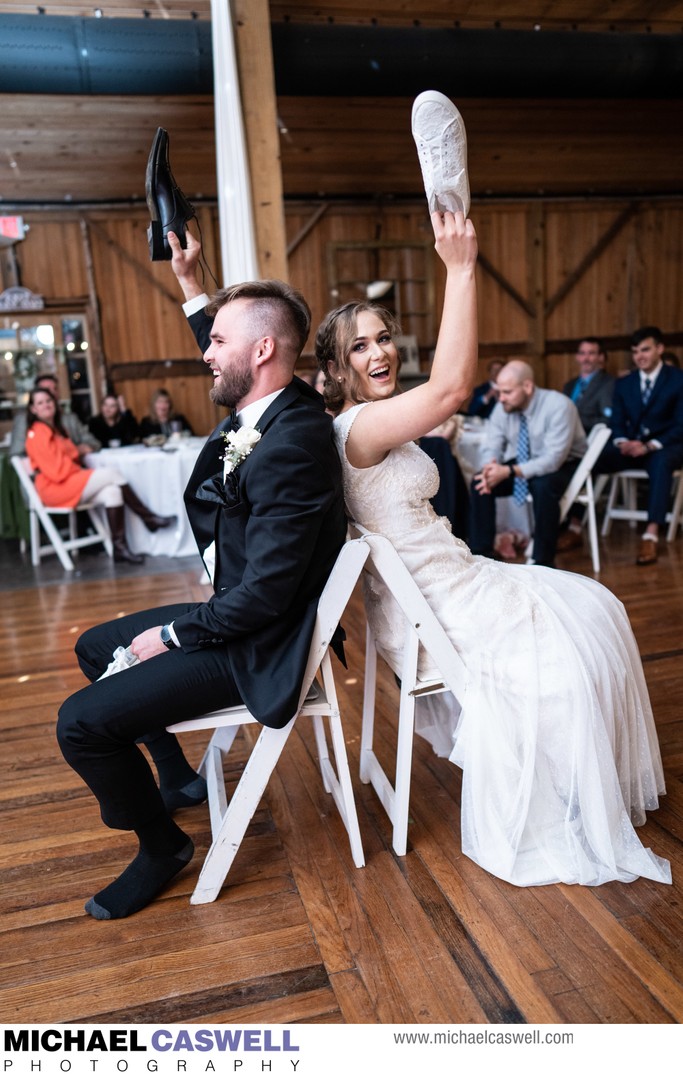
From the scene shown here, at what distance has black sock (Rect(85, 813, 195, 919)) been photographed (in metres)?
1.86

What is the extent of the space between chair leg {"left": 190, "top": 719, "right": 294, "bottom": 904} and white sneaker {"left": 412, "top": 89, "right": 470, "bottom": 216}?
1.17 m

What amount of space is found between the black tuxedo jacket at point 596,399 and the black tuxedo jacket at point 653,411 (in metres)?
1.31

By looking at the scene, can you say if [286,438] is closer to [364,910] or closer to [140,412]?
[364,910]

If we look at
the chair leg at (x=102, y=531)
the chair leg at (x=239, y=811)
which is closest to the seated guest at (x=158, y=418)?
the chair leg at (x=102, y=531)

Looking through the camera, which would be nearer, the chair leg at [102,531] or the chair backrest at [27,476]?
the chair backrest at [27,476]

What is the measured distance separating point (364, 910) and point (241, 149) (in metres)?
3.94

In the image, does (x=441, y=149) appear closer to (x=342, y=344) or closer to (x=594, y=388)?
(x=342, y=344)

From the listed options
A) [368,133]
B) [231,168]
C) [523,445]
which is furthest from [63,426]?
[368,133]

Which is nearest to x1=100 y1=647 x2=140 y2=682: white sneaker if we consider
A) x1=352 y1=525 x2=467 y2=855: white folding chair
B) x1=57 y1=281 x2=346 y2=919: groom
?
x1=57 y1=281 x2=346 y2=919: groom

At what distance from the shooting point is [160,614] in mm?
2164

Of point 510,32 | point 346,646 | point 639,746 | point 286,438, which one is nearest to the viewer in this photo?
point 286,438

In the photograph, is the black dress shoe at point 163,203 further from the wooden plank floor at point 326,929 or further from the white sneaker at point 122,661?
the wooden plank floor at point 326,929

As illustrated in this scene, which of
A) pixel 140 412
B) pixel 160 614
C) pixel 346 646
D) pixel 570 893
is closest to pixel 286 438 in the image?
pixel 160 614

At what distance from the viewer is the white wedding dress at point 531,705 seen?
1.84m
